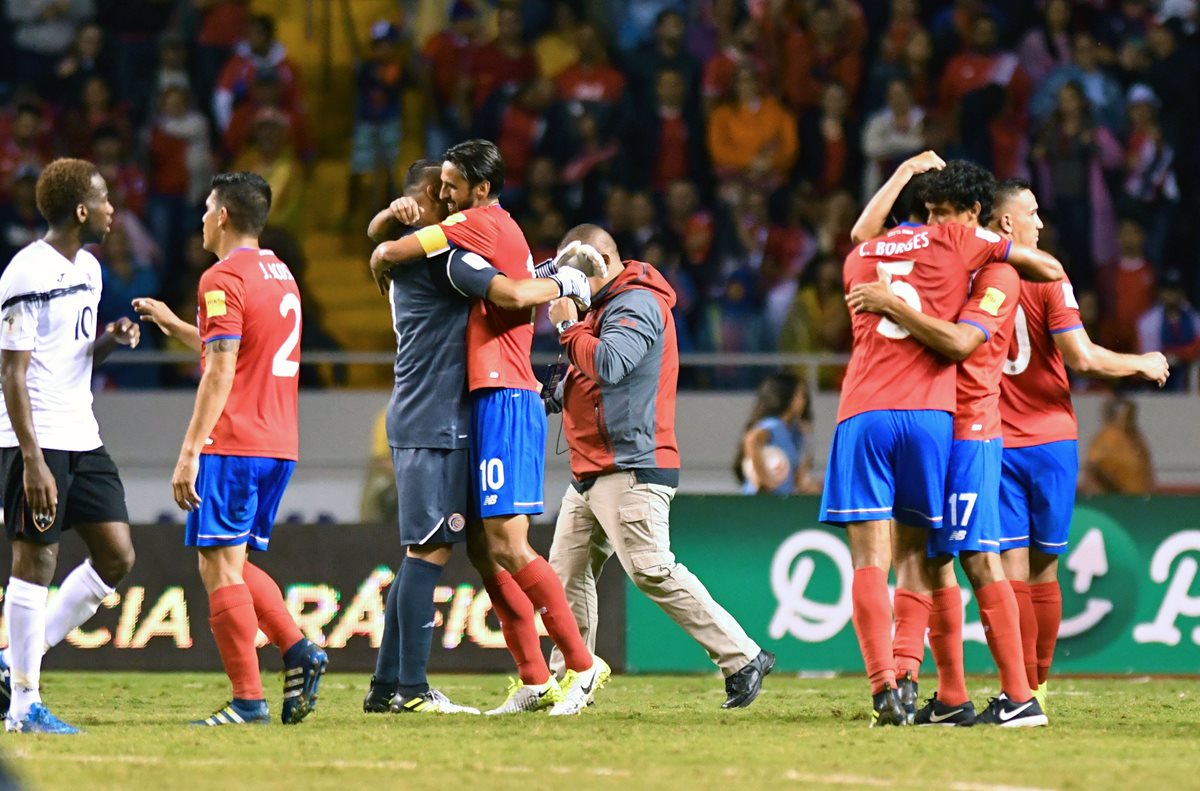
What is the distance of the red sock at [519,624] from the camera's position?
746cm

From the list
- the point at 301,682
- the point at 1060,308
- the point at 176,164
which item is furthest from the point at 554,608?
the point at 176,164

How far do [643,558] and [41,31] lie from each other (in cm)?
1135

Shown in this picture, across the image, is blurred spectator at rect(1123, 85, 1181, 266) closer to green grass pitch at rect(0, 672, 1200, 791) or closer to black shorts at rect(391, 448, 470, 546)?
green grass pitch at rect(0, 672, 1200, 791)

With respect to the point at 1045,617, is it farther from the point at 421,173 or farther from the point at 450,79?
the point at 450,79

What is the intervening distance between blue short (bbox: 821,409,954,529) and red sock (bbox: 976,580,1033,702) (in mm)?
380

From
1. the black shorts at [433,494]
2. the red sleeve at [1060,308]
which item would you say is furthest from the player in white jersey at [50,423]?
the red sleeve at [1060,308]

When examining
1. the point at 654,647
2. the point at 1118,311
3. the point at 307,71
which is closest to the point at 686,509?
the point at 654,647

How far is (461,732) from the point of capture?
666 centimetres

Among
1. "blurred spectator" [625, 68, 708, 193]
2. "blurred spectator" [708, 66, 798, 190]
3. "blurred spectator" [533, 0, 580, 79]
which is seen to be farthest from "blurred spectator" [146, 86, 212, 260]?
"blurred spectator" [708, 66, 798, 190]

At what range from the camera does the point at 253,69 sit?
53.9ft

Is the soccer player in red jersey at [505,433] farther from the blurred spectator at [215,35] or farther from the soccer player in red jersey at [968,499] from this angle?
the blurred spectator at [215,35]

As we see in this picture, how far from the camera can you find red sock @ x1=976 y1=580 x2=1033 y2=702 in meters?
6.94

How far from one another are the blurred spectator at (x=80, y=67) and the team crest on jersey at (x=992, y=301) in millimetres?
11481

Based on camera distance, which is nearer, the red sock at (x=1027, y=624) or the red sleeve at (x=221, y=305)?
the red sleeve at (x=221, y=305)
